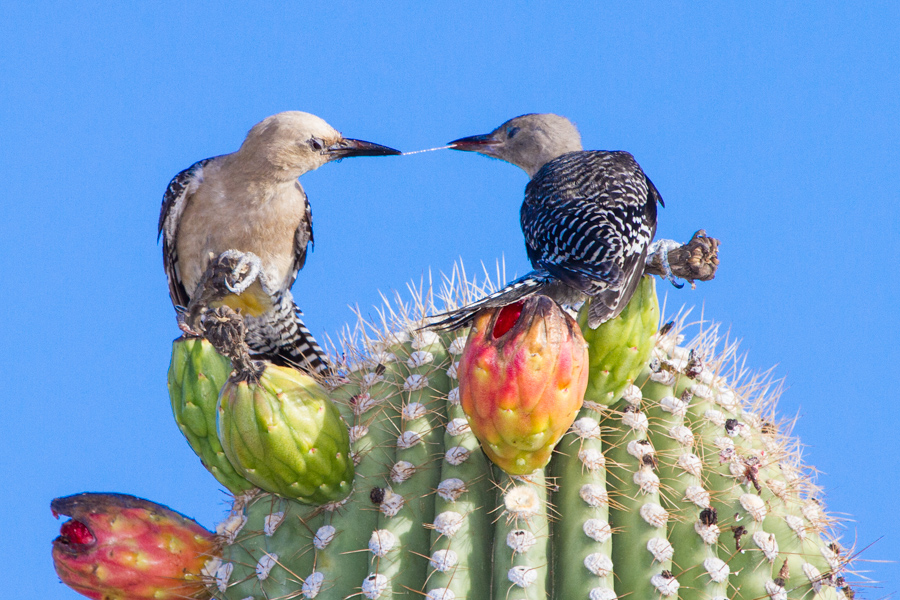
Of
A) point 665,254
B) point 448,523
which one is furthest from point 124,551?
point 665,254

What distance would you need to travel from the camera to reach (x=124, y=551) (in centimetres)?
162

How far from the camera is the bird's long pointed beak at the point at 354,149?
3.60 metres

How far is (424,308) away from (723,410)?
2.21ft

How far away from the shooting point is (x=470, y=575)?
57.7 inches

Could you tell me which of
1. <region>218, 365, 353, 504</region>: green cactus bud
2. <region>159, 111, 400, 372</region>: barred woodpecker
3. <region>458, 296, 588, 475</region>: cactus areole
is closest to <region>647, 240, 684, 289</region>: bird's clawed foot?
<region>458, 296, 588, 475</region>: cactus areole

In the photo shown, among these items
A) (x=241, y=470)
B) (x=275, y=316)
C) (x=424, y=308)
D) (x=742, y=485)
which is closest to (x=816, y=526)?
(x=742, y=485)

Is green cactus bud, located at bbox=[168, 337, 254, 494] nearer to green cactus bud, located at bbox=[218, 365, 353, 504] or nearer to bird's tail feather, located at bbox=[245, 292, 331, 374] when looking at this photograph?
green cactus bud, located at bbox=[218, 365, 353, 504]

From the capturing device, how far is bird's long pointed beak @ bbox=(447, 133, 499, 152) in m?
4.08

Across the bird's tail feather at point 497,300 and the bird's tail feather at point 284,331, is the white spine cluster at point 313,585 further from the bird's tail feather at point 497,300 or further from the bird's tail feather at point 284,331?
the bird's tail feather at point 284,331

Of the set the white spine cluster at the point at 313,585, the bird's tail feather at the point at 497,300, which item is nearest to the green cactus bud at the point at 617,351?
the bird's tail feather at the point at 497,300

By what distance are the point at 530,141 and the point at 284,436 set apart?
2737 mm

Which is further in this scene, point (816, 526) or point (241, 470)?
point (816, 526)

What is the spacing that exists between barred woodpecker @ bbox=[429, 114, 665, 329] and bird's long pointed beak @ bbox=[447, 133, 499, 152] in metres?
0.14

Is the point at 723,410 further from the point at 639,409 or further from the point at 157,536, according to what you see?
the point at 157,536
